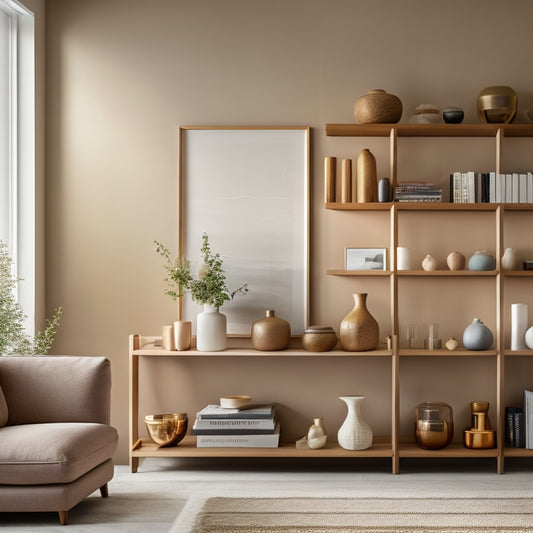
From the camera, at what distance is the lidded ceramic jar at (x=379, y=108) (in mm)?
4211

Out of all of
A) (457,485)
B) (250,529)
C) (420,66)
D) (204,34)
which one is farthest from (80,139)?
(457,485)

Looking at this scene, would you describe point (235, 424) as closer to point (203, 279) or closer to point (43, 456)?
point (203, 279)

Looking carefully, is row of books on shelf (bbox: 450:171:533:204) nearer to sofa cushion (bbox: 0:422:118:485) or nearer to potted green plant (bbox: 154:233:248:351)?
potted green plant (bbox: 154:233:248:351)

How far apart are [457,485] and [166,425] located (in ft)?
5.38

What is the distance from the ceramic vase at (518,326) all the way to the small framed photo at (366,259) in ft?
2.63

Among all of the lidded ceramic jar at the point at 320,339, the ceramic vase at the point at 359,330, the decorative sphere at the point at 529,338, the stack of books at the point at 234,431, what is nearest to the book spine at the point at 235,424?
the stack of books at the point at 234,431

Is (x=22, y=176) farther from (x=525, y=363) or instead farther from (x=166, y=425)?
(x=525, y=363)

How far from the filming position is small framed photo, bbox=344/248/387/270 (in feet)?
14.4

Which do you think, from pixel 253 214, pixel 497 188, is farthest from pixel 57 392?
pixel 497 188

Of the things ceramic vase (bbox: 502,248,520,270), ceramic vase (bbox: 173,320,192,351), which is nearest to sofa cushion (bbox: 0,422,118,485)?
ceramic vase (bbox: 173,320,192,351)

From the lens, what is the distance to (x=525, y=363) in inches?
174

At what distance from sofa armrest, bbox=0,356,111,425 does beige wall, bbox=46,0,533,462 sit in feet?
2.74

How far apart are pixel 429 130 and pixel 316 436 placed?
1887mm

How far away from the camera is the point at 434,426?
416 cm
